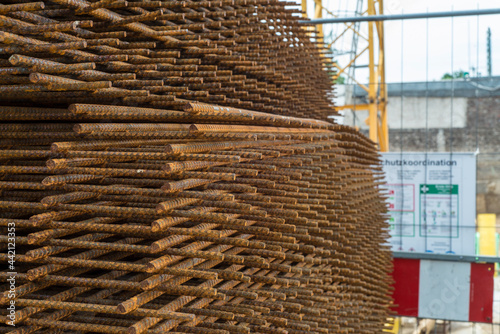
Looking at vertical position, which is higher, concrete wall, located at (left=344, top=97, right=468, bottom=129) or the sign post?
concrete wall, located at (left=344, top=97, right=468, bottom=129)

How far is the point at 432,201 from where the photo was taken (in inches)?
287

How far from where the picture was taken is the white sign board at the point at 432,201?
23.3 feet

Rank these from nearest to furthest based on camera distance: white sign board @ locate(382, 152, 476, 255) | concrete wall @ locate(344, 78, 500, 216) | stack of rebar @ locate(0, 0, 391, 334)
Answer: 1. stack of rebar @ locate(0, 0, 391, 334)
2. white sign board @ locate(382, 152, 476, 255)
3. concrete wall @ locate(344, 78, 500, 216)

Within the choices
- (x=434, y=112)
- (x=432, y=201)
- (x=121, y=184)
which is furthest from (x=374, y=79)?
(x=121, y=184)

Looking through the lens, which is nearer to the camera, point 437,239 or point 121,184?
point 121,184

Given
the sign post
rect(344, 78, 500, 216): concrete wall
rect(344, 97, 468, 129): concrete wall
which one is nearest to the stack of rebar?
the sign post

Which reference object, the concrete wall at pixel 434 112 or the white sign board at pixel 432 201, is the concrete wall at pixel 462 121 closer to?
the concrete wall at pixel 434 112

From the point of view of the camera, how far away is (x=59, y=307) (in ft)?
5.14

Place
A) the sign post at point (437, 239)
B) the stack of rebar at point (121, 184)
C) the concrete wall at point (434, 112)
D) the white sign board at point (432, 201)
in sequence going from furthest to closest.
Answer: the concrete wall at point (434, 112)
the white sign board at point (432, 201)
the sign post at point (437, 239)
the stack of rebar at point (121, 184)

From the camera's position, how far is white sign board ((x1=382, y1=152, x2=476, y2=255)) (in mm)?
7109

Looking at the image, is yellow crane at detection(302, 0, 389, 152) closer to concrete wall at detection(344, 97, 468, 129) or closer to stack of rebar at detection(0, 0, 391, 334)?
concrete wall at detection(344, 97, 468, 129)

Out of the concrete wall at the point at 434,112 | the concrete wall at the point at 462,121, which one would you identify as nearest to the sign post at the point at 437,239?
the concrete wall at the point at 462,121

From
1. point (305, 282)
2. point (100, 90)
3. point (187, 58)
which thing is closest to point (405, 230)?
point (305, 282)

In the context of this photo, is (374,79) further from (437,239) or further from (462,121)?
(437,239)
